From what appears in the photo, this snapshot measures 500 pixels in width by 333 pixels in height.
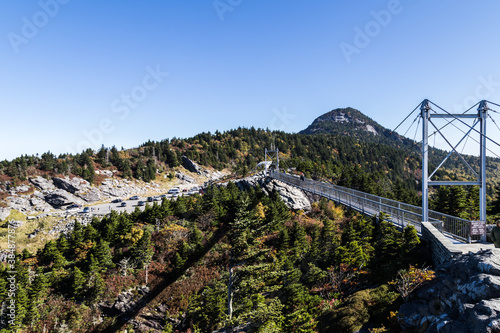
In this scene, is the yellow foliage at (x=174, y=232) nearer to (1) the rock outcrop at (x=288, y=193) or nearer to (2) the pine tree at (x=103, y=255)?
(2) the pine tree at (x=103, y=255)

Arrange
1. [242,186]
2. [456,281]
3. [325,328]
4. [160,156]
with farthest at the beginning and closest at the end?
[160,156]
[242,186]
[325,328]
[456,281]

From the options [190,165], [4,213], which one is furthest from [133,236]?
[190,165]

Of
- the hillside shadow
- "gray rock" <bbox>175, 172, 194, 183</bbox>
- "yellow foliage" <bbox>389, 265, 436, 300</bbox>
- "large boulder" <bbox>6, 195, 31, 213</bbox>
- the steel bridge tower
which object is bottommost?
the hillside shadow

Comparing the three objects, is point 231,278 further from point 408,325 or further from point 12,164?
point 12,164

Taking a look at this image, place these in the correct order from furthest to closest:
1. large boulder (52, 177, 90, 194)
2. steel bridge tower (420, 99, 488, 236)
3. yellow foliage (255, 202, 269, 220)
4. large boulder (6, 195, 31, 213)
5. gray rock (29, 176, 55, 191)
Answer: large boulder (52, 177, 90, 194), gray rock (29, 176, 55, 191), large boulder (6, 195, 31, 213), yellow foliage (255, 202, 269, 220), steel bridge tower (420, 99, 488, 236)

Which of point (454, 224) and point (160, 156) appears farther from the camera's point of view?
point (160, 156)

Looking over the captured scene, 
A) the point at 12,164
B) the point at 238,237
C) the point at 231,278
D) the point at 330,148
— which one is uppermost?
the point at 330,148

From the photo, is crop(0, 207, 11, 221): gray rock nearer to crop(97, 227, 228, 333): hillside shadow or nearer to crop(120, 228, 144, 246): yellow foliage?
crop(120, 228, 144, 246): yellow foliage

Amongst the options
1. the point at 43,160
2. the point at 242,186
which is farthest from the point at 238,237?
the point at 43,160

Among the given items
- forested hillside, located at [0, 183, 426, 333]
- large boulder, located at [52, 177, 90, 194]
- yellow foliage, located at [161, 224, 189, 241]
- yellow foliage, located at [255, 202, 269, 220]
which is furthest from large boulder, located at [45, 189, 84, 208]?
yellow foliage, located at [255, 202, 269, 220]
